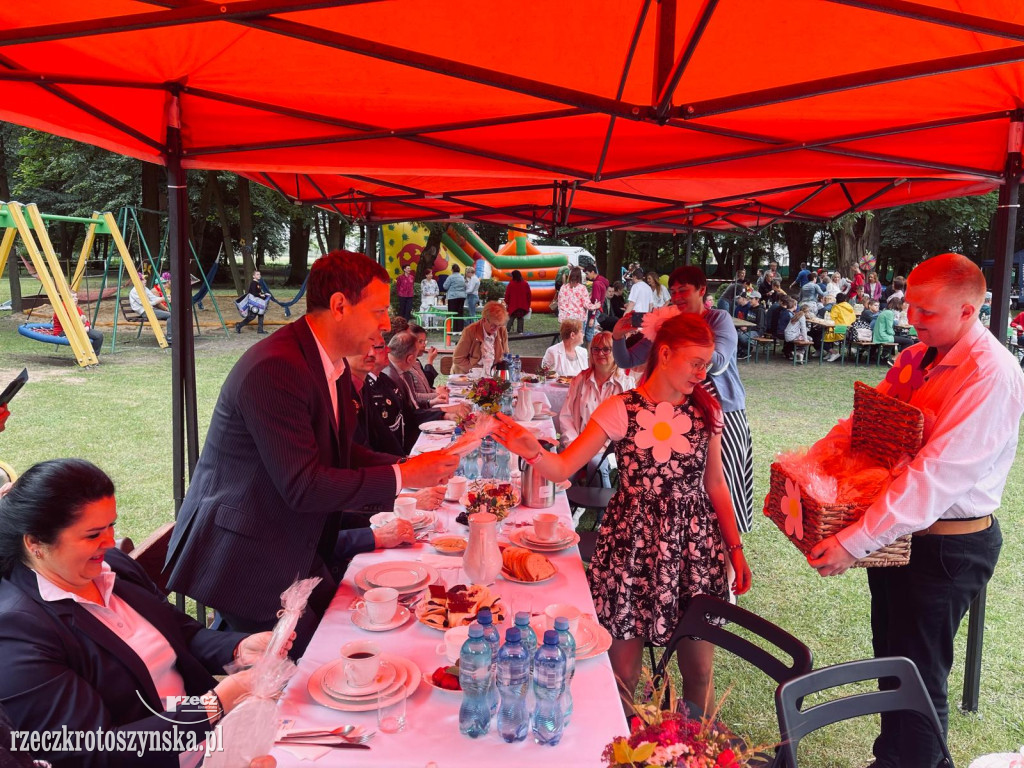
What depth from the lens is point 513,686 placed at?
1.65 m

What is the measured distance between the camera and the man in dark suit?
2129 millimetres

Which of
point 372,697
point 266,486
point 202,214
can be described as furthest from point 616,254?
point 372,697

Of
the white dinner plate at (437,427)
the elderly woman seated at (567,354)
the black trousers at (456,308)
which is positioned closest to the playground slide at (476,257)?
the black trousers at (456,308)

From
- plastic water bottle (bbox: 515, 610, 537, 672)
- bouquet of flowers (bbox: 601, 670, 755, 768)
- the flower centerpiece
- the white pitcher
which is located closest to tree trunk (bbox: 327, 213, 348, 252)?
the flower centerpiece

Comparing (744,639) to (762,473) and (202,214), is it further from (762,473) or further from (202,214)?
(202,214)

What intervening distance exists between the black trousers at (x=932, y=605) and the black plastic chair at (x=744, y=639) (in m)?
0.53

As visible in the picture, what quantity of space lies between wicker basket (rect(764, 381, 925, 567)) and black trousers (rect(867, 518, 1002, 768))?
196 mm

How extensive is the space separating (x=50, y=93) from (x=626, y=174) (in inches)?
106

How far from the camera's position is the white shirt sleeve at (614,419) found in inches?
107

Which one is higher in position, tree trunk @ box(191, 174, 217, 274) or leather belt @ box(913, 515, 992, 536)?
tree trunk @ box(191, 174, 217, 274)

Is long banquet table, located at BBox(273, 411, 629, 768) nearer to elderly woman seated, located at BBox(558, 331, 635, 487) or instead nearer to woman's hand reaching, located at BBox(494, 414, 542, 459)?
woman's hand reaching, located at BBox(494, 414, 542, 459)

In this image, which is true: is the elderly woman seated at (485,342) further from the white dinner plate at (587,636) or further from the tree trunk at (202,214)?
the tree trunk at (202,214)

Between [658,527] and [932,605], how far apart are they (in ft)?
3.31

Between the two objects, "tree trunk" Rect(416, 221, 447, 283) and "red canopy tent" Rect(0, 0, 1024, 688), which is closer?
"red canopy tent" Rect(0, 0, 1024, 688)
